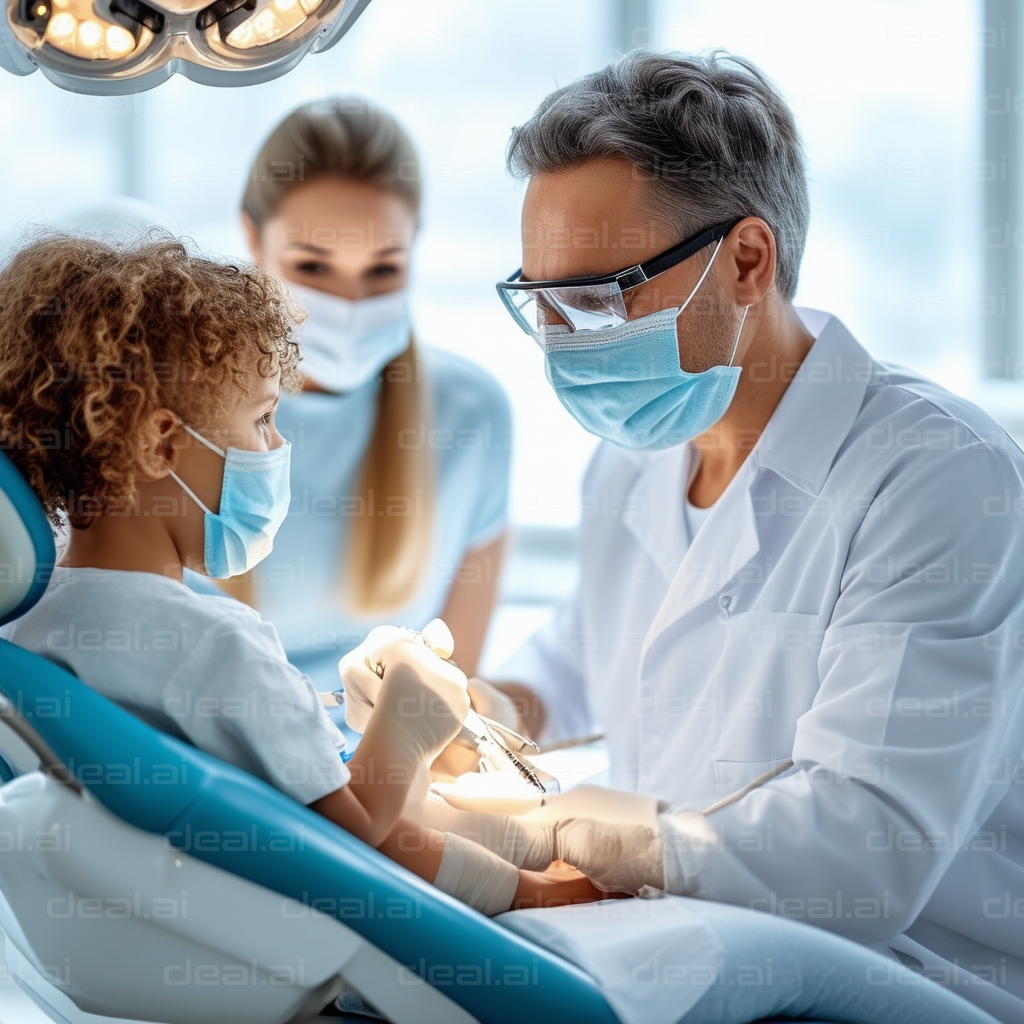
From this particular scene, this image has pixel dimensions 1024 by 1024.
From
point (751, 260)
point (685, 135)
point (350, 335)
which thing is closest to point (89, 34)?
point (685, 135)

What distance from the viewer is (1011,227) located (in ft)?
13.0

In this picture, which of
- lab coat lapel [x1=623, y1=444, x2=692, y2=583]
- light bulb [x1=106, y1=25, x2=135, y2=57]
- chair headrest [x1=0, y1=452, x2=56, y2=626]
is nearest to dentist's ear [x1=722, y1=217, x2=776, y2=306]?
lab coat lapel [x1=623, y1=444, x2=692, y2=583]

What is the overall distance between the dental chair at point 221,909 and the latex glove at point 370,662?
30 centimetres

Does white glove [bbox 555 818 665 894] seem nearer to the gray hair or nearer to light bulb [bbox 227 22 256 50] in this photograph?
the gray hair

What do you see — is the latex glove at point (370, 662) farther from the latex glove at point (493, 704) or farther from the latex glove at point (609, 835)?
the latex glove at point (493, 704)

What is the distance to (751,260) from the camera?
148 cm

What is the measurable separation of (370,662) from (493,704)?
45 centimetres

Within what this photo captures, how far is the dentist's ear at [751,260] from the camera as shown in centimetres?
145

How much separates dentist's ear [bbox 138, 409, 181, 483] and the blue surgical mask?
1 cm

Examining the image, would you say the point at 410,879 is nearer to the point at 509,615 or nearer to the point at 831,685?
the point at 831,685

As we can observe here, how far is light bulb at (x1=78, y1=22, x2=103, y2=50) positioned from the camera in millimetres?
1190

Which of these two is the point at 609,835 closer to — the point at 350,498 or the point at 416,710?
the point at 416,710

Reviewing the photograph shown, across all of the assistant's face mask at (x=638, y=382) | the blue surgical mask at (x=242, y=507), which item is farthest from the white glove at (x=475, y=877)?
the assistant's face mask at (x=638, y=382)

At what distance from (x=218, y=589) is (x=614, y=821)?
1201mm
